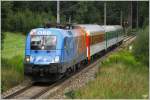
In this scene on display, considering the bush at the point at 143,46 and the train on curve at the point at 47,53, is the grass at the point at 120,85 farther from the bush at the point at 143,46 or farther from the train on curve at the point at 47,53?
the train on curve at the point at 47,53

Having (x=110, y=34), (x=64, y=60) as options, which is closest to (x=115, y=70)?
(x=64, y=60)

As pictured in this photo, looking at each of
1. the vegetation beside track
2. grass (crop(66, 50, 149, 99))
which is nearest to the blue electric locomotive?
the vegetation beside track

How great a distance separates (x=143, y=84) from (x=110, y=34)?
25.9 m

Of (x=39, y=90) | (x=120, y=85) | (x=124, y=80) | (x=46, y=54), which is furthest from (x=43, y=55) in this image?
(x=120, y=85)

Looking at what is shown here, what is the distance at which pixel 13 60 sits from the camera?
81.0ft

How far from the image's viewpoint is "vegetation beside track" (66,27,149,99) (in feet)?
52.9

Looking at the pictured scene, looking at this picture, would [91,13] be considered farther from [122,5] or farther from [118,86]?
[118,86]

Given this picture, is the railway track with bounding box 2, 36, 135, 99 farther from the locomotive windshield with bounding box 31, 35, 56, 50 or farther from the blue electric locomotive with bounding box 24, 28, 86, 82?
the locomotive windshield with bounding box 31, 35, 56, 50

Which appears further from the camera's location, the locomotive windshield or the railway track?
the locomotive windshield

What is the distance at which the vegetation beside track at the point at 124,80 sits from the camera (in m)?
16.1

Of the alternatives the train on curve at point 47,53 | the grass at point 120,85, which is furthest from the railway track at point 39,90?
the grass at point 120,85

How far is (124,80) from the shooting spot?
61.6 ft

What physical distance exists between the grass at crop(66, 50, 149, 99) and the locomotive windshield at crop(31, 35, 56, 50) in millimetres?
2783

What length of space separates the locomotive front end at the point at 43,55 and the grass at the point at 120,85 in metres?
2.31
